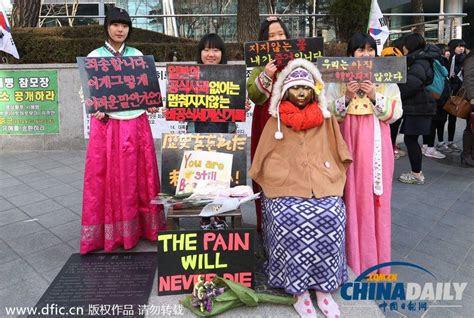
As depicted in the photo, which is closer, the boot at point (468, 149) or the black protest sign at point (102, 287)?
the black protest sign at point (102, 287)

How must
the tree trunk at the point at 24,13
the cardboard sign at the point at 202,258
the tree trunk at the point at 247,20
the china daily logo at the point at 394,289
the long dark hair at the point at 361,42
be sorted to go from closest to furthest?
the cardboard sign at the point at 202,258, the china daily logo at the point at 394,289, the long dark hair at the point at 361,42, the tree trunk at the point at 247,20, the tree trunk at the point at 24,13

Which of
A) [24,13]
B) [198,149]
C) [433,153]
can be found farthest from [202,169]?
[24,13]

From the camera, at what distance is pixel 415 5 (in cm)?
1160

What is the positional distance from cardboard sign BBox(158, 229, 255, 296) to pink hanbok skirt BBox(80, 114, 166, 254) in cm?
94

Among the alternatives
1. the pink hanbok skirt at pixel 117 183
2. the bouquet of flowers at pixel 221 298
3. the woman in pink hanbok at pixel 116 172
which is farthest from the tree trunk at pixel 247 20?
the bouquet of flowers at pixel 221 298

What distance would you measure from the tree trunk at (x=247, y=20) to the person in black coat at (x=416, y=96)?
371 centimetres

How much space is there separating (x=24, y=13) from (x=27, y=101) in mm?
2667

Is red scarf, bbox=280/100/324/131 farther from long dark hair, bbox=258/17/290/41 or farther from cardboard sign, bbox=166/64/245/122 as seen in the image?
long dark hair, bbox=258/17/290/41

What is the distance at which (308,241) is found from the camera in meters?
2.70

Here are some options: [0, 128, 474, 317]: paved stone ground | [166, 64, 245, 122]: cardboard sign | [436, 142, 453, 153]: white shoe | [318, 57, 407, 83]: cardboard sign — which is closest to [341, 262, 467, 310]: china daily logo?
[0, 128, 474, 317]: paved stone ground

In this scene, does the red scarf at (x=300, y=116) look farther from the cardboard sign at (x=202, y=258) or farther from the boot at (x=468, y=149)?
the boot at (x=468, y=149)

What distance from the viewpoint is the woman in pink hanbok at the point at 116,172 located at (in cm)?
353

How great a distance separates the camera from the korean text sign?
7.33 meters

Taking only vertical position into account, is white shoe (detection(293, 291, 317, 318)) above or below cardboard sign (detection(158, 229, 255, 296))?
below
